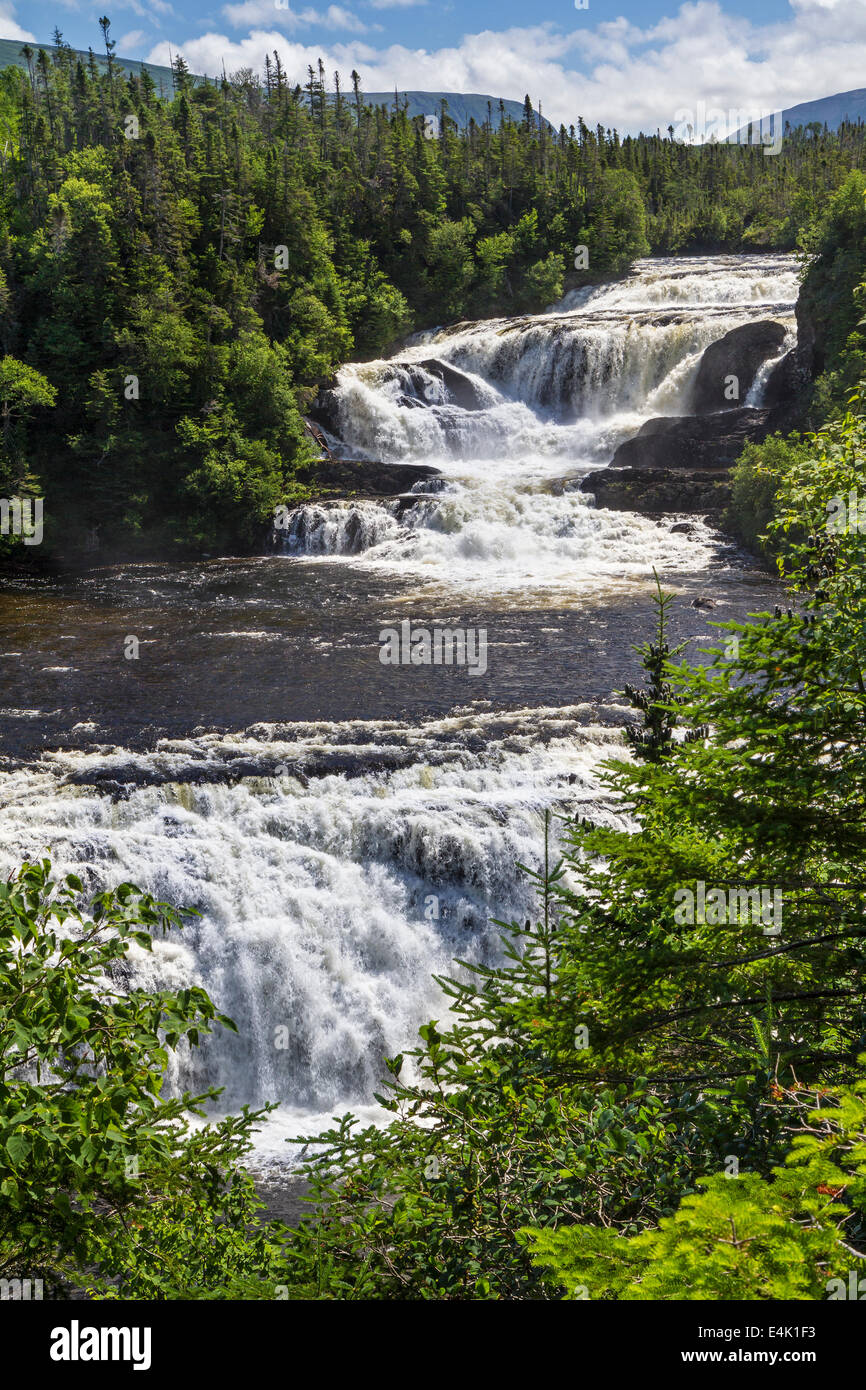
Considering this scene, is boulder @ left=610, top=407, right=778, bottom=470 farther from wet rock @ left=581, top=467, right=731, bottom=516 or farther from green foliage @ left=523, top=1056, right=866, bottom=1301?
green foliage @ left=523, top=1056, right=866, bottom=1301

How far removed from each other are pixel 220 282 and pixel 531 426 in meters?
15.2

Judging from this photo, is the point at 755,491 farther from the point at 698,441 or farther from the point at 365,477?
the point at 365,477

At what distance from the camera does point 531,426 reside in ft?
159

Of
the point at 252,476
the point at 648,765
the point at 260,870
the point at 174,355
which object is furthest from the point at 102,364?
the point at 648,765

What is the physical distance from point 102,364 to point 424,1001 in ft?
107

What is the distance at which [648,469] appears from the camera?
1499 inches

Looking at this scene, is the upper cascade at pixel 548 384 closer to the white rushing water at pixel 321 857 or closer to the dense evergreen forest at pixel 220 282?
the dense evergreen forest at pixel 220 282

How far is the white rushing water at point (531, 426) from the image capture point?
33.7 m

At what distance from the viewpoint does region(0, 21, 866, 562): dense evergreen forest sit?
38.5 m

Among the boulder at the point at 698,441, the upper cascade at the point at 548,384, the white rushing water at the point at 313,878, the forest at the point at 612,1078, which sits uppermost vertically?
the upper cascade at the point at 548,384

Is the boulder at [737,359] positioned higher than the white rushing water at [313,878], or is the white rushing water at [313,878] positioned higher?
the boulder at [737,359]

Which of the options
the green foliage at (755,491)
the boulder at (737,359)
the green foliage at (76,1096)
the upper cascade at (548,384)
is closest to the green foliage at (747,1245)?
the green foliage at (76,1096)

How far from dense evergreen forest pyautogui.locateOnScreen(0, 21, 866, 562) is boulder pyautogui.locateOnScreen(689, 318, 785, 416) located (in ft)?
50.3

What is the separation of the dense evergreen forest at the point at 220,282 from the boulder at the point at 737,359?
15.3m
